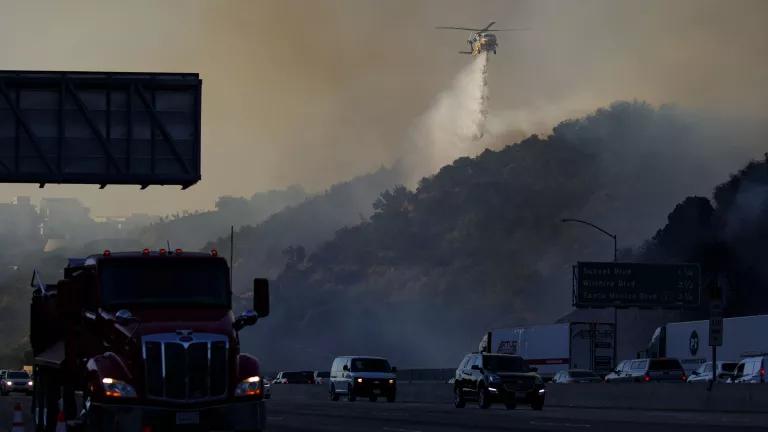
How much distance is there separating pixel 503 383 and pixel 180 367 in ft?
96.1

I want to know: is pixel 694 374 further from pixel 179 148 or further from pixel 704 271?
pixel 704 271

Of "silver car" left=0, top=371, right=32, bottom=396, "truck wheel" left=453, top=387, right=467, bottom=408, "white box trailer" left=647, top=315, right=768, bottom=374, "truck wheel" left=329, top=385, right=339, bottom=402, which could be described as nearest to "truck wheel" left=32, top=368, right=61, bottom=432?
"truck wheel" left=453, top=387, right=467, bottom=408

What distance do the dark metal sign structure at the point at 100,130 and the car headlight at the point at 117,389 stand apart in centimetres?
2759

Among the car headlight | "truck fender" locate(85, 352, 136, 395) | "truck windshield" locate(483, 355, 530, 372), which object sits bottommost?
"truck windshield" locate(483, 355, 530, 372)

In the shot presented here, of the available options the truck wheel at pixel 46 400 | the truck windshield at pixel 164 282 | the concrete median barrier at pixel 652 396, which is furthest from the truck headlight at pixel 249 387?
the concrete median barrier at pixel 652 396

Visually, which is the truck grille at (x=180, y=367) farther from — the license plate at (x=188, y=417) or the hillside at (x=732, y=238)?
the hillside at (x=732, y=238)

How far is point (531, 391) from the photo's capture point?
50125 millimetres

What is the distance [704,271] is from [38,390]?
425 ft

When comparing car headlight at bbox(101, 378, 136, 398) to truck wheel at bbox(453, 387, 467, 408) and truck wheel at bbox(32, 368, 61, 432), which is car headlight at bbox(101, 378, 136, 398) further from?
truck wheel at bbox(453, 387, 467, 408)

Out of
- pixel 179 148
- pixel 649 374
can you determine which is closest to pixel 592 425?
pixel 179 148

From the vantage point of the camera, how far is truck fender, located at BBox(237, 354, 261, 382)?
72.6 ft

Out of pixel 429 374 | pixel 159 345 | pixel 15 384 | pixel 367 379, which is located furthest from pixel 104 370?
pixel 429 374

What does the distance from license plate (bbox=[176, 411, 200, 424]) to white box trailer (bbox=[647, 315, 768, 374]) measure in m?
50.4

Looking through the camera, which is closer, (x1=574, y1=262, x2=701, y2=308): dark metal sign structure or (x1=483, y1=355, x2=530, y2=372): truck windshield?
(x1=483, y1=355, x2=530, y2=372): truck windshield
